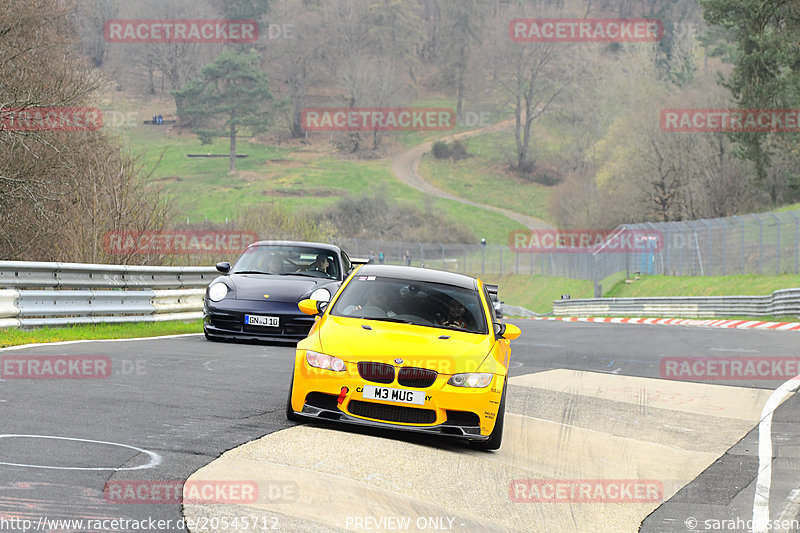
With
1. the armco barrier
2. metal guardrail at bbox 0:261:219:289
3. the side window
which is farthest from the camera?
the armco barrier

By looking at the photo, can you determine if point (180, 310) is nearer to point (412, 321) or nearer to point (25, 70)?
point (25, 70)

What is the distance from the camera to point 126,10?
5620 inches

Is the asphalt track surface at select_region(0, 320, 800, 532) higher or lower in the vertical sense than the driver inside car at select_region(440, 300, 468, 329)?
lower

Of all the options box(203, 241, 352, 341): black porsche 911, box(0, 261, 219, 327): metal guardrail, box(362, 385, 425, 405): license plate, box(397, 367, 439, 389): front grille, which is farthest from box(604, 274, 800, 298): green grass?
box(362, 385, 425, 405): license plate

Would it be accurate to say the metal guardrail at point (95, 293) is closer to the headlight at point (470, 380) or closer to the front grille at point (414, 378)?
the front grille at point (414, 378)

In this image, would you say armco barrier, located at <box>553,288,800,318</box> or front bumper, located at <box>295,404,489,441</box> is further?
armco barrier, located at <box>553,288,800,318</box>

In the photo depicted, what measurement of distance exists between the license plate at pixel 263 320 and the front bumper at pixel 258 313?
4cm

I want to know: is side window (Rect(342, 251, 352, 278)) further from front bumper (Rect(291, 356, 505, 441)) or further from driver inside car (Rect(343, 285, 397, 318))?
front bumper (Rect(291, 356, 505, 441))

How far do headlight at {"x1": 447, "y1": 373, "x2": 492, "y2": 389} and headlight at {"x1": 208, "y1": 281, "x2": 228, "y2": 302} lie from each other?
25.3 ft

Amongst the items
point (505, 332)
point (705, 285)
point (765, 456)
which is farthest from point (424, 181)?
point (765, 456)

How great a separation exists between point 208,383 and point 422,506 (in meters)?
4.73

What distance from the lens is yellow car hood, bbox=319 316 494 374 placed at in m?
8.28

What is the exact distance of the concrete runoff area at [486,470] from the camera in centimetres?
610

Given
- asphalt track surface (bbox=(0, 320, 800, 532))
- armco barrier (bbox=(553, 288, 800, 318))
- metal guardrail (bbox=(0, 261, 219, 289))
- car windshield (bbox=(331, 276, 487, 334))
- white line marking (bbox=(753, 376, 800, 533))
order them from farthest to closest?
armco barrier (bbox=(553, 288, 800, 318)), metal guardrail (bbox=(0, 261, 219, 289)), car windshield (bbox=(331, 276, 487, 334)), white line marking (bbox=(753, 376, 800, 533)), asphalt track surface (bbox=(0, 320, 800, 532))
